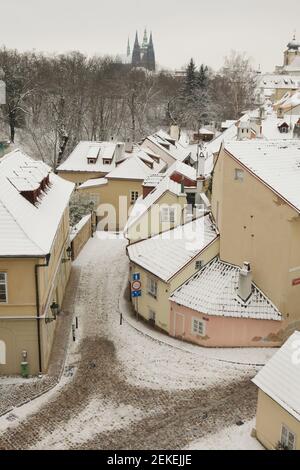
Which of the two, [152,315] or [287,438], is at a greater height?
[287,438]

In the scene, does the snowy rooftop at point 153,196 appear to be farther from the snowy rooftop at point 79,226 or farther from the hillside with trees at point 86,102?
the hillside with trees at point 86,102

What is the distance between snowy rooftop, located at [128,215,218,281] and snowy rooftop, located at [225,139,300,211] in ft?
14.8

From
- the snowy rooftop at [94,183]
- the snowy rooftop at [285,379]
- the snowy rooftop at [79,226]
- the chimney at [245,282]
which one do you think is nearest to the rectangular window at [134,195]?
the snowy rooftop at [94,183]

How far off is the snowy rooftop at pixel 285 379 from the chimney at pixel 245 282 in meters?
6.64

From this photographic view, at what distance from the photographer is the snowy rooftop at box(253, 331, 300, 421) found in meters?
16.4

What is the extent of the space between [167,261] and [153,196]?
7483mm

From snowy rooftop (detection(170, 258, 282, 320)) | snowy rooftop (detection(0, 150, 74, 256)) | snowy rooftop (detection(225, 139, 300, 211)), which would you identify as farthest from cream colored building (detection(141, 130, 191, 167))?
snowy rooftop (detection(170, 258, 282, 320))

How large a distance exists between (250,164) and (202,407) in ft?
38.2

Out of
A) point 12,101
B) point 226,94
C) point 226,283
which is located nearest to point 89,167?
point 12,101

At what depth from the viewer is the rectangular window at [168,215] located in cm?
3000

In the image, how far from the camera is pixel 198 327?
25391mm

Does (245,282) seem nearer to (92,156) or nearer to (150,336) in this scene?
(150,336)

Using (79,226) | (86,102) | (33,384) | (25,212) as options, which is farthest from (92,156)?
(33,384)
